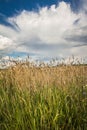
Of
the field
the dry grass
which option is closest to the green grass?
the field

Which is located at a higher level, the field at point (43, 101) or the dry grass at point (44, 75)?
the dry grass at point (44, 75)

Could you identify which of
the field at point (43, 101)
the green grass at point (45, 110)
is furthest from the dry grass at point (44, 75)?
the green grass at point (45, 110)

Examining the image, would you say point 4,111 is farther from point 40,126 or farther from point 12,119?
point 40,126

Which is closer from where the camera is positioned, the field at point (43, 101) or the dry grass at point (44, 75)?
the field at point (43, 101)

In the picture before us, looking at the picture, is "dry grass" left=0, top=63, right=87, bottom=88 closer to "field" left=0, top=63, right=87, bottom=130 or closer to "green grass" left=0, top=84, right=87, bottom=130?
"field" left=0, top=63, right=87, bottom=130

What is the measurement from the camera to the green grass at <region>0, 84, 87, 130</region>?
422cm

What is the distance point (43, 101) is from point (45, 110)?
269 mm

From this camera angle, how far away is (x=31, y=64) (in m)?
6.50

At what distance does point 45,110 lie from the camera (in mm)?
4332

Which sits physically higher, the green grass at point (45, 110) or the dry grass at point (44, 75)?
the dry grass at point (44, 75)

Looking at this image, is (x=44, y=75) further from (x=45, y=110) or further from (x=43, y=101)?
(x=45, y=110)

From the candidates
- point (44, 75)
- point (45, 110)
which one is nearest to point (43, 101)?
point (45, 110)

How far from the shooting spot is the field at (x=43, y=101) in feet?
14.0

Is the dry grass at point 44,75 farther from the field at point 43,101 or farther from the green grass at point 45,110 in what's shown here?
the green grass at point 45,110
